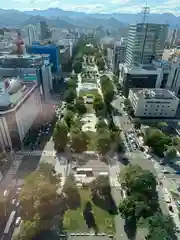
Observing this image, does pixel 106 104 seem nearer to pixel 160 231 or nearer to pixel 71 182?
pixel 71 182

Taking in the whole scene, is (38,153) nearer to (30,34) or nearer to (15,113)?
(15,113)

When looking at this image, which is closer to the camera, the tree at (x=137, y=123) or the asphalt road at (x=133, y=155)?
the asphalt road at (x=133, y=155)

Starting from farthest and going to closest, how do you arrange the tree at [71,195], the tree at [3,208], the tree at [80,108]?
the tree at [80,108] < the tree at [71,195] < the tree at [3,208]

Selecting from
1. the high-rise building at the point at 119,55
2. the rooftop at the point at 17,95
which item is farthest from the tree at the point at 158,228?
the high-rise building at the point at 119,55

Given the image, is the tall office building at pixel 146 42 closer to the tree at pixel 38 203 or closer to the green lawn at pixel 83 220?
the green lawn at pixel 83 220

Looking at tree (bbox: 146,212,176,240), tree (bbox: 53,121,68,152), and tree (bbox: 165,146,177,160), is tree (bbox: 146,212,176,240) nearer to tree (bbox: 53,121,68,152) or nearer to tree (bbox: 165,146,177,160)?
tree (bbox: 165,146,177,160)

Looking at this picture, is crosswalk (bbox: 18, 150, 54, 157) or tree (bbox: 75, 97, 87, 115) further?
tree (bbox: 75, 97, 87, 115)

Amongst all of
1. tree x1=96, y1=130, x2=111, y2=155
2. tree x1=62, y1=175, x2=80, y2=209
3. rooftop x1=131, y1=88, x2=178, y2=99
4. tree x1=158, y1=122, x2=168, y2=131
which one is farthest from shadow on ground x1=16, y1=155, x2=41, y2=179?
rooftop x1=131, y1=88, x2=178, y2=99
